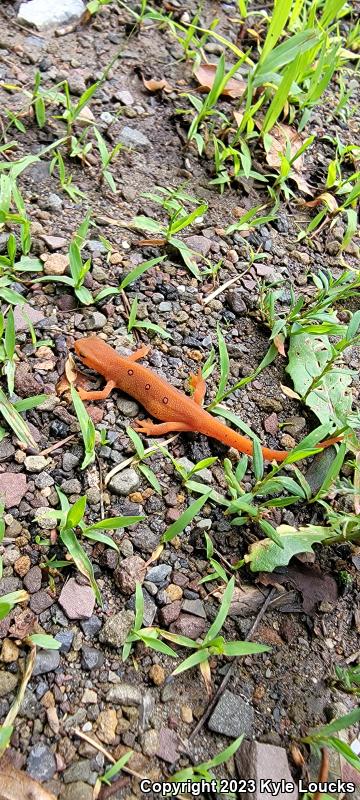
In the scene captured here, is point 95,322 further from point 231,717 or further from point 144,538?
point 231,717

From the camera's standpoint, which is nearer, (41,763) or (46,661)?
(41,763)

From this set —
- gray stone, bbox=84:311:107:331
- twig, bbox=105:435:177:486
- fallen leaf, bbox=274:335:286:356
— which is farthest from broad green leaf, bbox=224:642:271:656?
gray stone, bbox=84:311:107:331

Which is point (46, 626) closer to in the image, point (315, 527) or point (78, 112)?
point (315, 527)

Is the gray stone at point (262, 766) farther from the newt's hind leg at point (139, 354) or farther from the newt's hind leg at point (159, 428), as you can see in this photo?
the newt's hind leg at point (139, 354)

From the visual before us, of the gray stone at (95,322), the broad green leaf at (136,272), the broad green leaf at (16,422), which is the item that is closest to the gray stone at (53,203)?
the broad green leaf at (136,272)

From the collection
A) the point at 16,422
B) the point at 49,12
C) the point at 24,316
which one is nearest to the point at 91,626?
the point at 16,422

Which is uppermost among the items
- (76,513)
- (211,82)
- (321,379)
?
(211,82)
